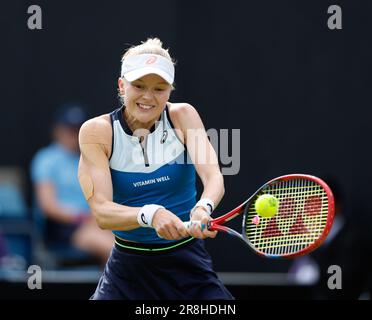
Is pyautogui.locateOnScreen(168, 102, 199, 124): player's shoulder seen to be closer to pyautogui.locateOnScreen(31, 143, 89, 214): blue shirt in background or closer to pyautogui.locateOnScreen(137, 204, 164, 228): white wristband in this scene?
pyautogui.locateOnScreen(137, 204, 164, 228): white wristband

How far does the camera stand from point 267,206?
507 centimetres

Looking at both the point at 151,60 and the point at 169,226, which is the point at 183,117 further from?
the point at 169,226

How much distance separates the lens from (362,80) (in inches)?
372

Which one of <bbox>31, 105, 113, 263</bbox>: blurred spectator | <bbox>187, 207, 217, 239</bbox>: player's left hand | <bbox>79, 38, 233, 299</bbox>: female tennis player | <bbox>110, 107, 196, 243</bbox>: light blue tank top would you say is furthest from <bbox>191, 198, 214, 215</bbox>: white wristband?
<bbox>31, 105, 113, 263</bbox>: blurred spectator

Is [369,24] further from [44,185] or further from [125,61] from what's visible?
[125,61]

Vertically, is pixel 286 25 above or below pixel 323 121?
above

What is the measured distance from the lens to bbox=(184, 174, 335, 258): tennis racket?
16.5 ft

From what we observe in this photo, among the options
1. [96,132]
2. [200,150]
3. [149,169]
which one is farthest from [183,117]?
[96,132]

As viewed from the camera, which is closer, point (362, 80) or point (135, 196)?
point (135, 196)

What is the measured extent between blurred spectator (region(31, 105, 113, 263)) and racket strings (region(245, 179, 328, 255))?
3786mm

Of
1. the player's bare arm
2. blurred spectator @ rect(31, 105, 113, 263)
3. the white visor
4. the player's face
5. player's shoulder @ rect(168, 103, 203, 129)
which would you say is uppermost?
the white visor

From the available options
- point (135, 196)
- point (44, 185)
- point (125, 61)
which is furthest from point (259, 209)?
point (44, 185)

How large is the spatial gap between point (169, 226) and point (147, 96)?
74cm

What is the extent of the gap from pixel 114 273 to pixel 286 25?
14.9 feet
